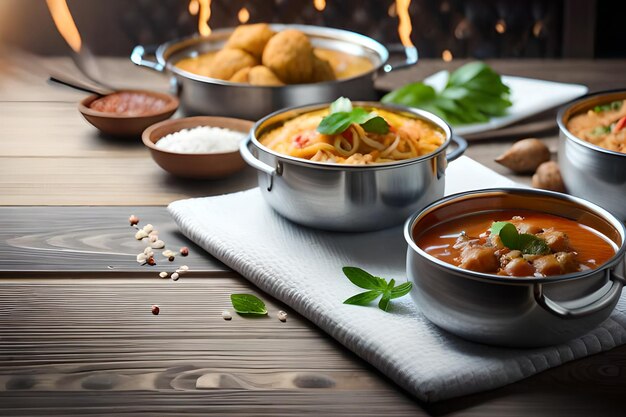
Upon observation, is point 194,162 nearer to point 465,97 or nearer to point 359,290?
point 359,290

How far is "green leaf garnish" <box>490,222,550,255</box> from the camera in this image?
5.27 ft

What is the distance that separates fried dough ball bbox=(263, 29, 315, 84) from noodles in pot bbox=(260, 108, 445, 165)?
582mm

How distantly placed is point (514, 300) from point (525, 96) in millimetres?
1548

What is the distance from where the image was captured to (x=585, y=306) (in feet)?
4.99

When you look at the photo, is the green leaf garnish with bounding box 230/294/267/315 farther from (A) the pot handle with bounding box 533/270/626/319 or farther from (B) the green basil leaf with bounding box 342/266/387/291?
(A) the pot handle with bounding box 533/270/626/319

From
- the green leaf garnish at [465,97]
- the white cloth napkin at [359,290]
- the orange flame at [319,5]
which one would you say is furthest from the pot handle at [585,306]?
the orange flame at [319,5]

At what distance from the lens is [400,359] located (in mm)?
1563

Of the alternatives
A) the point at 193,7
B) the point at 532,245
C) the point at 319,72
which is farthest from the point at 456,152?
the point at 193,7

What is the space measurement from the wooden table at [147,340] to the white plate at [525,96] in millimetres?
224

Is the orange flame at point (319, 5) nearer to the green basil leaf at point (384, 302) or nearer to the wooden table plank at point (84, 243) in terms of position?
the wooden table plank at point (84, 243)

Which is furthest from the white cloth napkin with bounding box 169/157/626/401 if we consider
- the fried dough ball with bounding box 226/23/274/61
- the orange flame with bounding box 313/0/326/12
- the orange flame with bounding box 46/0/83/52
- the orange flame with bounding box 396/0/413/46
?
the orange flame with bounding box 313/0/326/12

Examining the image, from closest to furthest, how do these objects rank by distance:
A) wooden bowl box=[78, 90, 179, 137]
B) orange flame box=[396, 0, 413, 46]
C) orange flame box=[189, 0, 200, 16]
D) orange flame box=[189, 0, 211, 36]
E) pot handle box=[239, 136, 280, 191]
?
pot handle box=[239, 136, 280, 191], wooden bowl box=[78, 90, 179, 137], orange flame box=[189, 0, 211, 36], orange flame box=[396, 0, 413, 46], orange flame box=[189, 0, 200, 16]

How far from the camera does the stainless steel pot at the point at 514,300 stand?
1.50 metres

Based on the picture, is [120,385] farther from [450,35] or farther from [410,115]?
[450,35]
